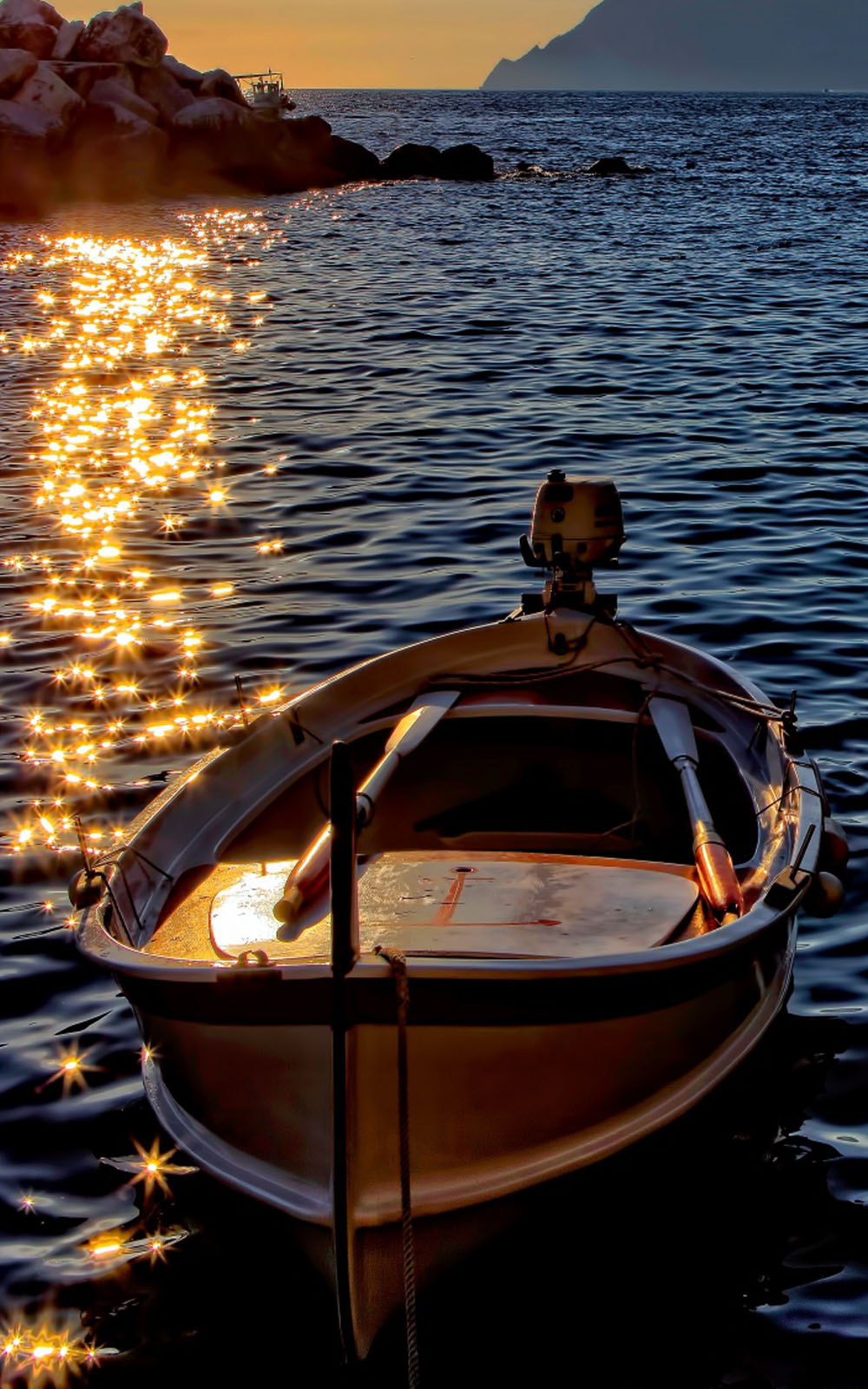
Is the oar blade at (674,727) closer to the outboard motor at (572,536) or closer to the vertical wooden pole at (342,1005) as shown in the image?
the outboard motor at (572,536)

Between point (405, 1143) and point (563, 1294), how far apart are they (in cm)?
107

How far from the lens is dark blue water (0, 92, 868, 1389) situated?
4.93 metres

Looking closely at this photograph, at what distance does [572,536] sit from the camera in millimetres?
8492

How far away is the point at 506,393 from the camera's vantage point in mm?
19359

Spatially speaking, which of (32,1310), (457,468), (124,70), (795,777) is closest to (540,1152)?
(32,1310)

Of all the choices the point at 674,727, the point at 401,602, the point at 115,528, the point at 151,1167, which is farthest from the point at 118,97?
the point at 151,1167

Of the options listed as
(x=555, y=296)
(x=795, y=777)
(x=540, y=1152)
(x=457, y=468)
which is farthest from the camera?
(x=555, y=296)

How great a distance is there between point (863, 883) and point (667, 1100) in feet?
8.94

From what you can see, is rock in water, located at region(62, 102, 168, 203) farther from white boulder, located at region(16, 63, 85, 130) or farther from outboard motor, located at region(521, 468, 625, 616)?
outboard motor, located at region(521, 468, 625, 616)

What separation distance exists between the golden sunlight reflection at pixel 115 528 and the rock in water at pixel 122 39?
1154 inches

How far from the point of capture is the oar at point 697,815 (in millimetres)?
5500

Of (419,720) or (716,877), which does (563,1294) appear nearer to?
(716,877)

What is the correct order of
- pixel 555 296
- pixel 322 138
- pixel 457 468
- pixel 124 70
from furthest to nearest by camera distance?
pixel 322 138 → pixel 124 70 → pixel 555 296 → pixel 457 468

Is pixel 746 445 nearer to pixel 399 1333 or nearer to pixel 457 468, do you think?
pixel 457 468
